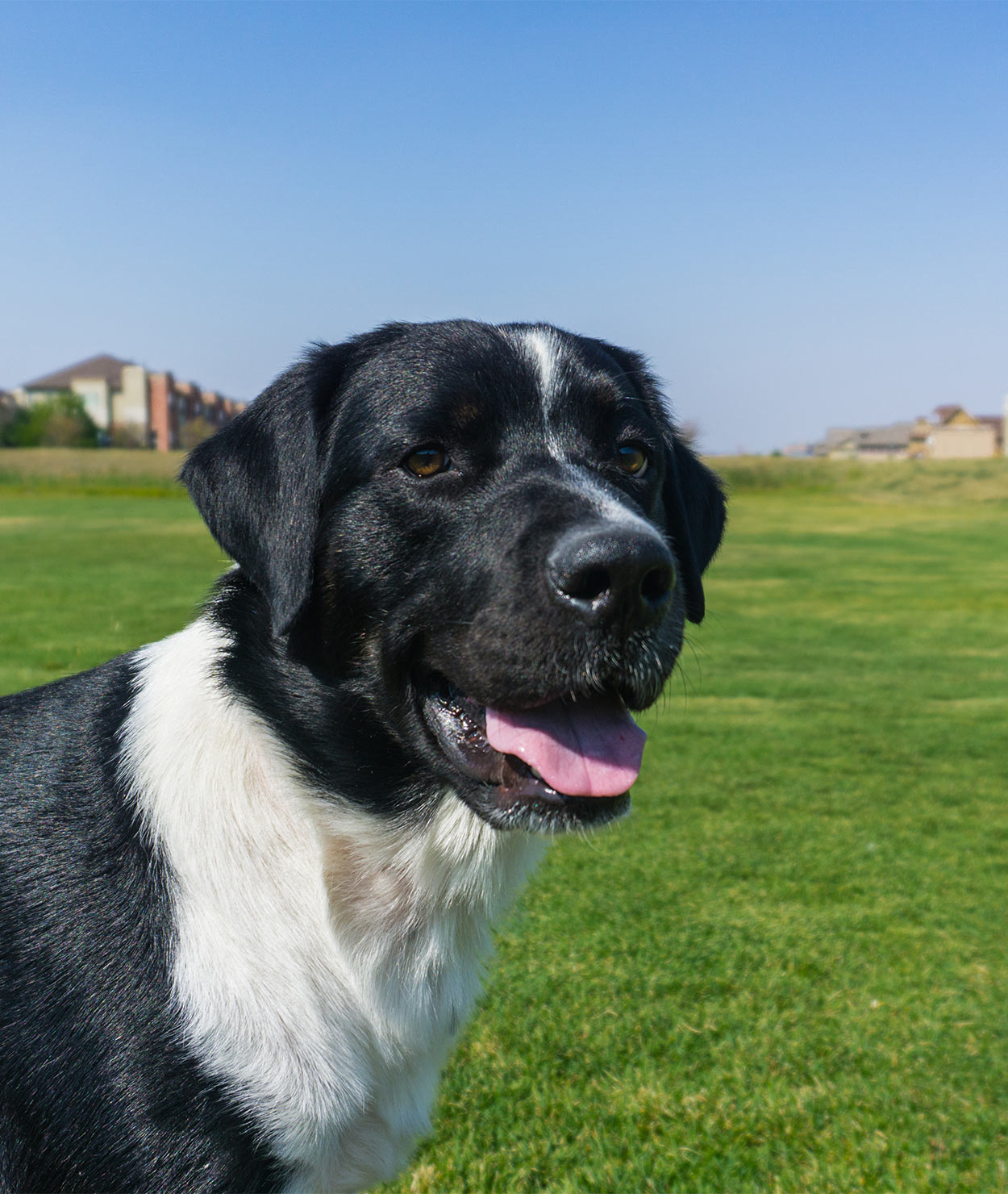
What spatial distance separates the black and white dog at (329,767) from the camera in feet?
7.39

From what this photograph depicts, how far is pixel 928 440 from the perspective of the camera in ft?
360

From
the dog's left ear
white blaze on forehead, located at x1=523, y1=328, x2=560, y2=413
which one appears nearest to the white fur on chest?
the dog's left ear

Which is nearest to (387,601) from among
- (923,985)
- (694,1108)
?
(694,1108)

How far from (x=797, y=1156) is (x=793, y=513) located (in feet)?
111

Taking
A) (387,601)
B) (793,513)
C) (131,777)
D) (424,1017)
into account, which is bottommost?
(793,513)

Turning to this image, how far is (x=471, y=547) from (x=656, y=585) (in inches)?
17.2

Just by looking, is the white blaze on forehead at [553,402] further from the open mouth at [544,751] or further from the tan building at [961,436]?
the tan building at [961,436]

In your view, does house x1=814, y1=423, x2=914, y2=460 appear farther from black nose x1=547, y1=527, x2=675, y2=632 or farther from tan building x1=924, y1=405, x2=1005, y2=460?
black nose x1=547, y1=527, x2=675, y2=632

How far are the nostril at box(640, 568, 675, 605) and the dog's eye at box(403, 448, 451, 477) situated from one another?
630 millimetres

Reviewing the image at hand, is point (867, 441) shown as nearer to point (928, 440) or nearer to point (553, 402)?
point (928, 440)

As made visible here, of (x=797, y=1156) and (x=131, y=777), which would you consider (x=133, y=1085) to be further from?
(x=797, y=1156)

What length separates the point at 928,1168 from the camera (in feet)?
10.7

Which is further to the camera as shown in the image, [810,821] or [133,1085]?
[810,821]


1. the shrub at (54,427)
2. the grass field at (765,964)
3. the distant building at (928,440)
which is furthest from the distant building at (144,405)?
the grass field at (765,964)
